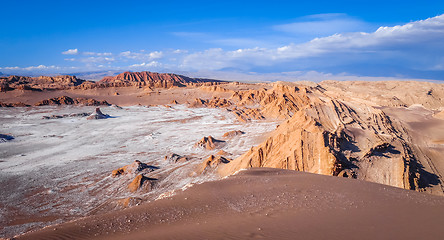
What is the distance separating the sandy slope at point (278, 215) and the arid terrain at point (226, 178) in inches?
1.2

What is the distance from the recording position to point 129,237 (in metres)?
5.47

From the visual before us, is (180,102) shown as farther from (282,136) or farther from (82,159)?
(282,136)

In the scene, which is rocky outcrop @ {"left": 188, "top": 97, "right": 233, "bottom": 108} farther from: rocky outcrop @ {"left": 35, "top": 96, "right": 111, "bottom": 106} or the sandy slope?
the sandy slope

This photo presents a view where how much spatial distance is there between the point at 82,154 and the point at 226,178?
14.9m

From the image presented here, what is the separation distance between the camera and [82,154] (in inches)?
786

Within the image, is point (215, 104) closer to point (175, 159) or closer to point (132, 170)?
point (175, 159)

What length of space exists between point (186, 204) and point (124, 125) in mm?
27301

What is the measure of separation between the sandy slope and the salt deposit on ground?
557 centimetres

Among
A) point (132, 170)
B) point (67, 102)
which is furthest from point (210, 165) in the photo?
point (67, 102)

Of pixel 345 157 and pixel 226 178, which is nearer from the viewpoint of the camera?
pixel 226 178

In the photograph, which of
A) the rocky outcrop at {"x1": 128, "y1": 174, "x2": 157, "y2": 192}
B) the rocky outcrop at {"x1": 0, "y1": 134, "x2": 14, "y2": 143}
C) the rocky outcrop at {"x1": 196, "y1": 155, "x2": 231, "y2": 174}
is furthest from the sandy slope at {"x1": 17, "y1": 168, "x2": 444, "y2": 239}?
the rocky outcrop at {"x1": 0, "y1": 134, "x2": 14, "y2": 143}

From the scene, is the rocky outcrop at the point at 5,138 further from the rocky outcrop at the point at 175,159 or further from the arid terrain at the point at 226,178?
the rocky outcrop at the point at 175,159

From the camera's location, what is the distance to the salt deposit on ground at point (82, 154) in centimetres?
1196

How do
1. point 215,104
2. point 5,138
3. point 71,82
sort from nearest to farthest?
point 5,138, point 215,104, point 71,82
